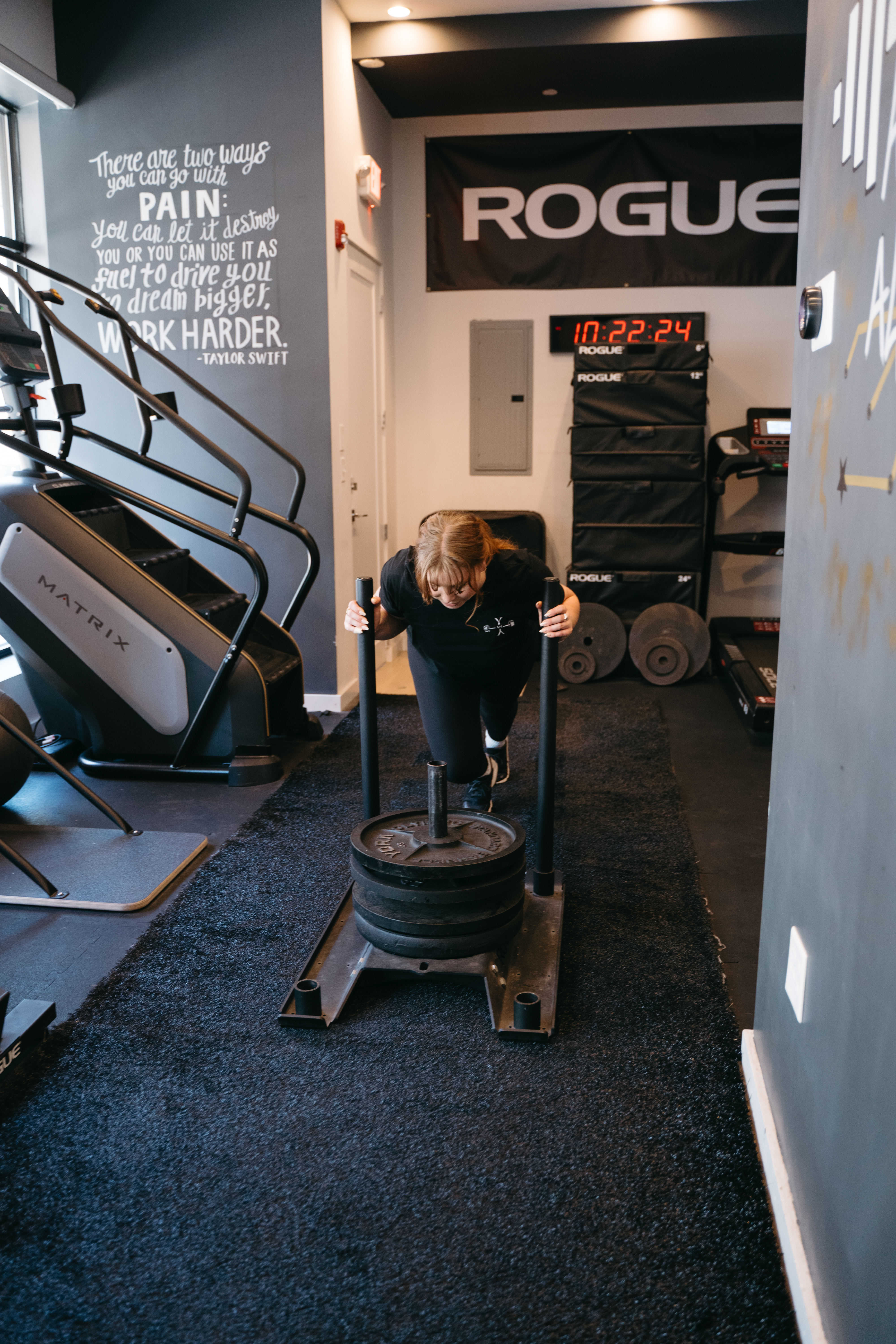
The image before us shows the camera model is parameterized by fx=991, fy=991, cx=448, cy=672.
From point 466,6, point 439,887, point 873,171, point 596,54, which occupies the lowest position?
point 439,887

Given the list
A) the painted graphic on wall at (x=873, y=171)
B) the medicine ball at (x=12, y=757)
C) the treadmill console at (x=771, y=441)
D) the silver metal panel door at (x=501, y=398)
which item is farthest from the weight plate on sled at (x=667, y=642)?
the painted graphic on wall at (x=873, y=171)

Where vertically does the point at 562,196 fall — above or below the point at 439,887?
above

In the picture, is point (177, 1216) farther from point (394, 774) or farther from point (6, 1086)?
point (394, 774)

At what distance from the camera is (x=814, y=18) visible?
67.1 inches

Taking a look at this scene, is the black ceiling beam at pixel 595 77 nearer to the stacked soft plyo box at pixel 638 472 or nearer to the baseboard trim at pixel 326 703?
the stacked soft plyo box at pixel 638 472

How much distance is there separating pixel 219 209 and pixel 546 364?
2.18 meters

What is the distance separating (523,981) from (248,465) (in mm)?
3176

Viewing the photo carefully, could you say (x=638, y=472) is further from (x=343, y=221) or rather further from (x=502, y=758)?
(x=502, y=758)

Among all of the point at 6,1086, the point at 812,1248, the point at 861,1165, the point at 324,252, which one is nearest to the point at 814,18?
the point at 861,1165

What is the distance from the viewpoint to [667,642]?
5395mm

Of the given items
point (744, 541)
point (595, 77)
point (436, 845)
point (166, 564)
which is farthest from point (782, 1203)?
point (595, 77)

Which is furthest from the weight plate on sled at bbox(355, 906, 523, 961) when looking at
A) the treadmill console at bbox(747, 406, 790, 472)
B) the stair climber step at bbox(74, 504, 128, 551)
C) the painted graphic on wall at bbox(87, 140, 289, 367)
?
the treadmill console at bbox(747, 406, 790, 472)

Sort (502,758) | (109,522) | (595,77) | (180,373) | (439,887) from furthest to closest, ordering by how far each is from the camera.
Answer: (595,77), (109,522), (180,373), (502,758), (439,887)

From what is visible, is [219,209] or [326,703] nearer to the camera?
[219,209]
